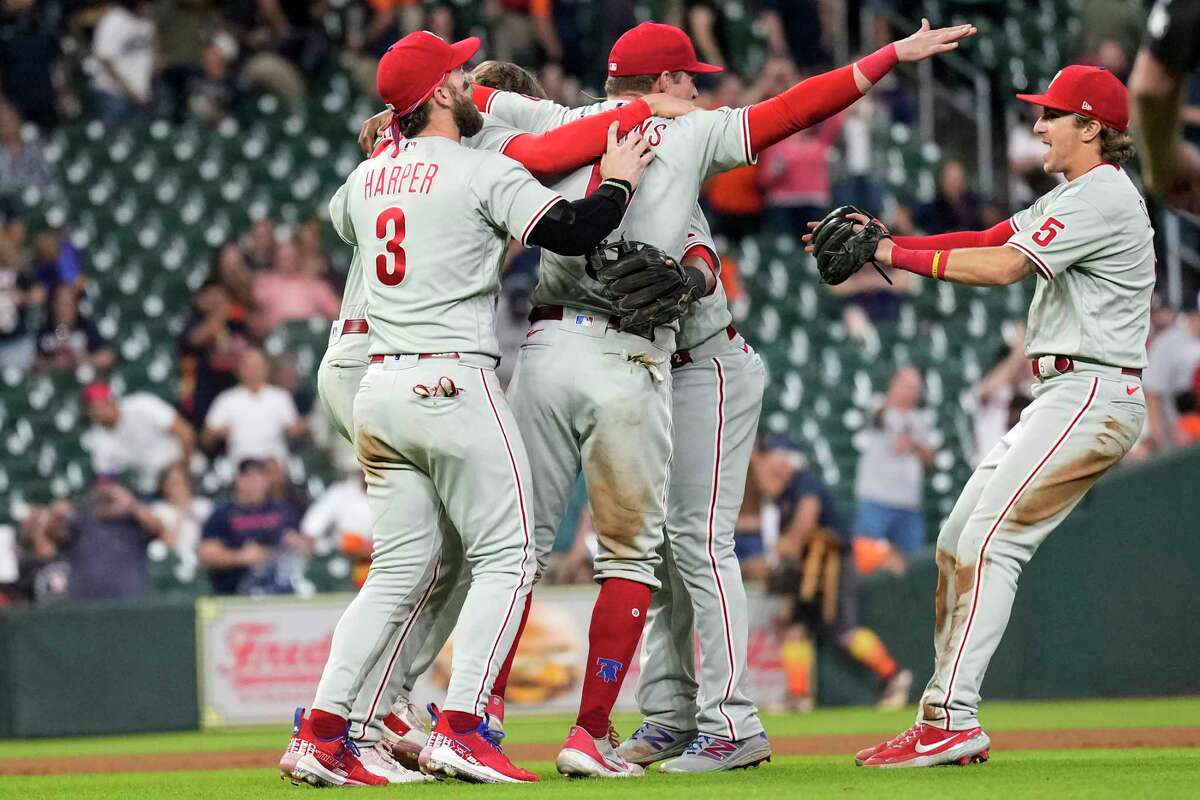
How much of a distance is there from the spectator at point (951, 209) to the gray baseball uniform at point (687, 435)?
8261 millimetres

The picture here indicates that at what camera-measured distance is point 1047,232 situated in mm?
5117

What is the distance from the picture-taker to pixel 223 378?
11.8 meters

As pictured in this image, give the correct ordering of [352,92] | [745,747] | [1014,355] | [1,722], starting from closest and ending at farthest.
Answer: [745,747] < [1,722] < [1014,355] < [352,92]

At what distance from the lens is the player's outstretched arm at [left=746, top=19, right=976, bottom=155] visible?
16.5 ft

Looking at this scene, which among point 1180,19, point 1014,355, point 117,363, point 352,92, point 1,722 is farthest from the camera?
point 352,92

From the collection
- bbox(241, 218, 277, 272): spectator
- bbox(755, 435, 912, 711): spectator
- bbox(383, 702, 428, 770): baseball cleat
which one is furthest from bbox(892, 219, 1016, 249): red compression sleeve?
bbox(241, 218, 277, 272): spectator

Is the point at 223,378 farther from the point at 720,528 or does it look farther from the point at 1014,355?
the point at 720,528

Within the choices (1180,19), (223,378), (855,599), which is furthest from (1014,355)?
(1180,19)

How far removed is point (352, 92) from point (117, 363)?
3937 millimetres

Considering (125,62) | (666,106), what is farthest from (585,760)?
(125,62)

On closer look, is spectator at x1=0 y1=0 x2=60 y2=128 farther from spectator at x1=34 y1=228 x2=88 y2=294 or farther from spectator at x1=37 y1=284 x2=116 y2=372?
spectator at x1=37 y1=284 x2=116 y2=372

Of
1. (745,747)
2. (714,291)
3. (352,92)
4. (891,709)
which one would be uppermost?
(352,92)

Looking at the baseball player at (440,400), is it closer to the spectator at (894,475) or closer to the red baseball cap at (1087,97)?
the red baseball cap at (1087,97)

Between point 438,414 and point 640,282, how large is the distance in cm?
66
